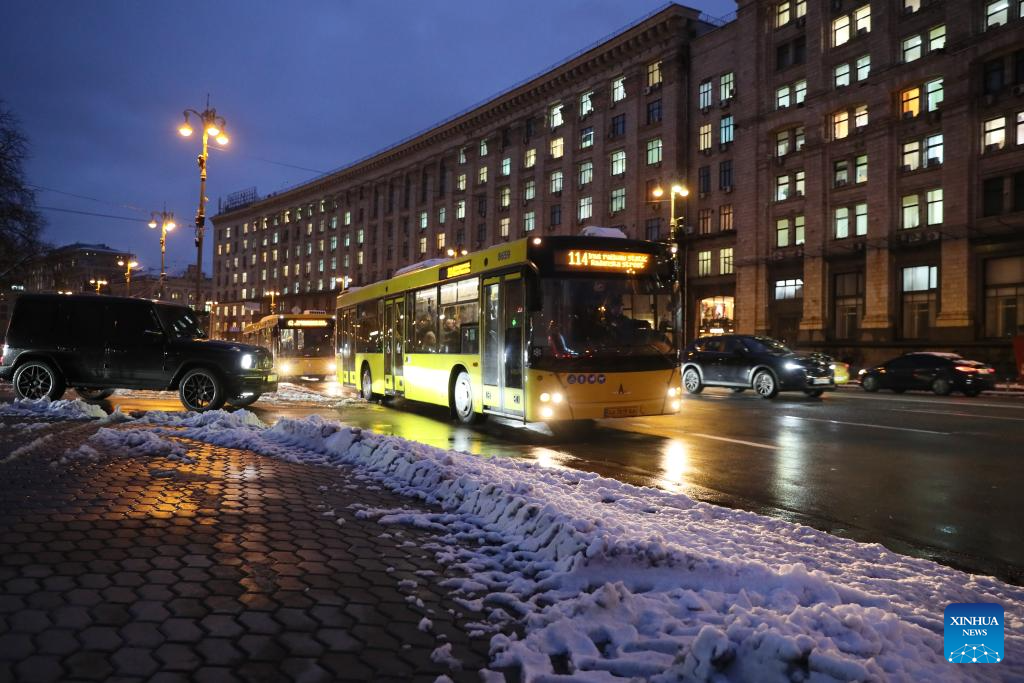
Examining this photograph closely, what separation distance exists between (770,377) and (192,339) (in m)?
14.8

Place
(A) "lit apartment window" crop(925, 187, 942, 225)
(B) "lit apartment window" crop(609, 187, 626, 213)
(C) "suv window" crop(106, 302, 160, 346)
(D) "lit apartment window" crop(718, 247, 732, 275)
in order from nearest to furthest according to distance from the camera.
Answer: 1. (C) "suv window" crop(106, 302, 160, 346)
2. (A) "lit apartment window" crop(925, 187, 942, 225)
3. (D) "lit apartment window" crop(718, 247, 732, 275)
4. (B) "lit apartment window" crop(609, 187, 626, 213)

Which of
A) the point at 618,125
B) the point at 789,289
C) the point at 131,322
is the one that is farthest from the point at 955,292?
the point at 131,322

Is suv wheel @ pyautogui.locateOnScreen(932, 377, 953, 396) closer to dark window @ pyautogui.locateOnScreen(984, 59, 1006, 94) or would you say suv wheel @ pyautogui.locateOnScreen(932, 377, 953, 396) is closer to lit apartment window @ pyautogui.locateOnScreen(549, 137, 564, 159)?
dark window @ pyautogui.locateOnScreen(984, 59, 1006, 94)

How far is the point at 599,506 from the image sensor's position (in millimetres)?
5629

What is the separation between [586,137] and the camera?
56.3m

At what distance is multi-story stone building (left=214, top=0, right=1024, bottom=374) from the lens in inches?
1385

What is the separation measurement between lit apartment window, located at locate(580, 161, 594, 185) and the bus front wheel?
4411 cm

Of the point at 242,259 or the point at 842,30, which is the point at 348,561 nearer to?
the point at 842,30

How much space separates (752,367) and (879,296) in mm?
22480

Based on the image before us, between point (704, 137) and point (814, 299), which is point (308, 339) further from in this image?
point (704, 137)

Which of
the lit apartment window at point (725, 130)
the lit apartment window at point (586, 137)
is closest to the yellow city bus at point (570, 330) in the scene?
the lit apartment window at point (725, 130)

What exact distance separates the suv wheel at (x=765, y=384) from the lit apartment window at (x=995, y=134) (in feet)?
77.2

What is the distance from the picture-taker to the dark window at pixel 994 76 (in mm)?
34469

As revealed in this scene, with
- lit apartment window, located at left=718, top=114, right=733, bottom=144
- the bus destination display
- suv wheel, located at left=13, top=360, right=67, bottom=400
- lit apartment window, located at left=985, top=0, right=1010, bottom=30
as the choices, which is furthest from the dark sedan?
suv wheel, located at left=13, top=360, right=67, bottom=400
